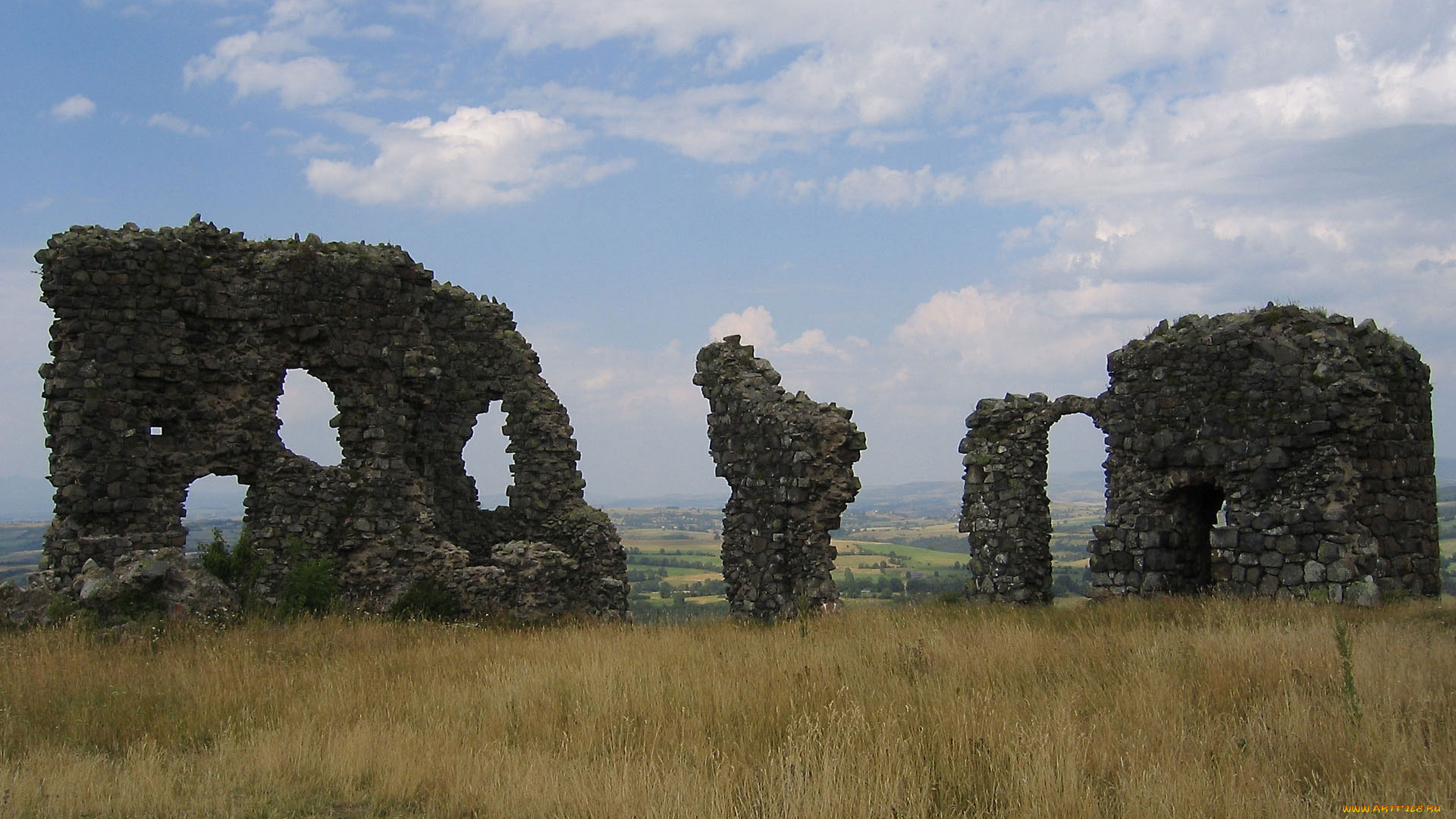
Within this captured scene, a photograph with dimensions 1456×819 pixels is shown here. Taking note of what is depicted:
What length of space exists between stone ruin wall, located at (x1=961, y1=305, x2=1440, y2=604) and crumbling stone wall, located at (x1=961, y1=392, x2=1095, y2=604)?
2.56m

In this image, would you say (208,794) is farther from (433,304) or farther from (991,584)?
(991,584)

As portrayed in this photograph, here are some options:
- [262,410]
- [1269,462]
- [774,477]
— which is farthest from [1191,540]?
[262,410]

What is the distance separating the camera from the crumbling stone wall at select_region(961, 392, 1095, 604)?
672 inches

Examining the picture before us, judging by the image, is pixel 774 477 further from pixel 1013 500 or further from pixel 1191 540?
pixel 1191 540

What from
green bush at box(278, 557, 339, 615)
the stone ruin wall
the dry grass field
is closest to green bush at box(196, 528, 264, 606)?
green bush at box(278, 557, 339, 615)

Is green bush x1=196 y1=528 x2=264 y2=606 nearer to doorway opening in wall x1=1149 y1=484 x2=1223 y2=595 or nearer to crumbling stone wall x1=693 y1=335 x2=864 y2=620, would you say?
crumbling stone wall x1=693 y1=335 x2=864 y2=620

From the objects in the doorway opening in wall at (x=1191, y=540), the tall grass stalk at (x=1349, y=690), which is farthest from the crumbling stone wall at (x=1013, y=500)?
the tall grass stalk at (x=1349, y=690)

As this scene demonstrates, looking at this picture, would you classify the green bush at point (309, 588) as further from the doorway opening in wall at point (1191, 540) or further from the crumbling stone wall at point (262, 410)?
the doorway opening in wall at point (1191, 540)

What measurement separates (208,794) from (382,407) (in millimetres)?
9052

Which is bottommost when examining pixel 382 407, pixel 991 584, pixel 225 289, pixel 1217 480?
pixel 991 584

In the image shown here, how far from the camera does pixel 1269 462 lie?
1238 centimetres

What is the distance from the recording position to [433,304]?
16109 mm

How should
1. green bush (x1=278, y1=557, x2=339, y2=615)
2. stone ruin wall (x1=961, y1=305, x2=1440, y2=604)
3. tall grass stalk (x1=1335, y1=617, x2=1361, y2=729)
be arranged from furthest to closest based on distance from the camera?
1. green bush (x1=278, y1=557, x2=339, y2=615)
2. stone ruin wall (x1=961, y1=305, x2=1440, y2=604)
3. tall grass stalk (x1=1335, y1=617, x2=1361, y2=729)

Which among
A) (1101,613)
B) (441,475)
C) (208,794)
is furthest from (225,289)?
(1101,613)
